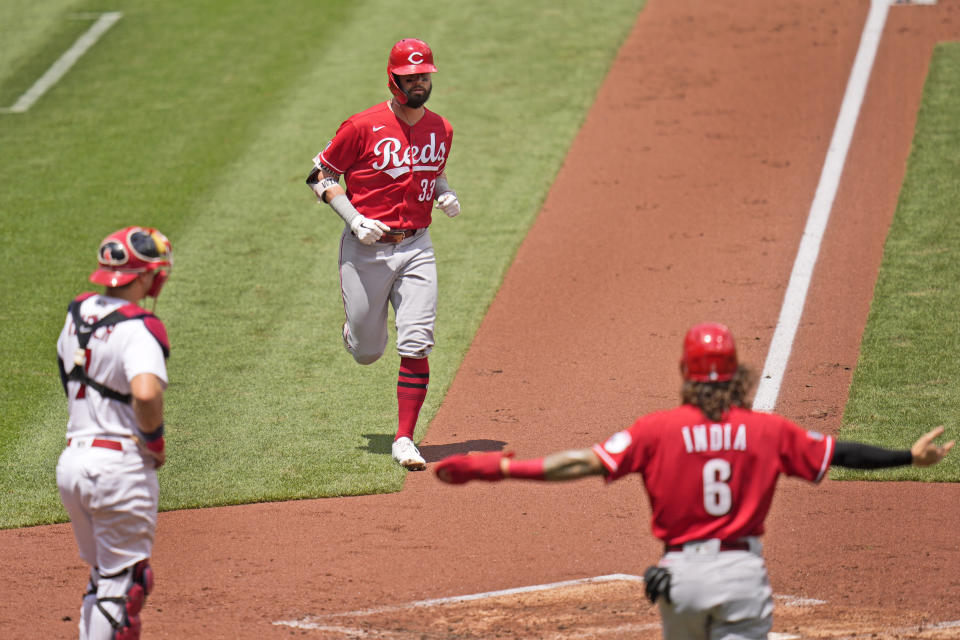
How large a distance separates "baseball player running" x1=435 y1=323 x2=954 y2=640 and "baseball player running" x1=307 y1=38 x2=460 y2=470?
10.8 feet

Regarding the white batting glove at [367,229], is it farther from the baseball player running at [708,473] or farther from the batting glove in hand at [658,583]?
the batting glove in hand at [658,583]

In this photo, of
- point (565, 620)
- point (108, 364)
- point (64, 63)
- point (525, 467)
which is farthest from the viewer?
point (64, 63)

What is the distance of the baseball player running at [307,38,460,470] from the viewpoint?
742cm

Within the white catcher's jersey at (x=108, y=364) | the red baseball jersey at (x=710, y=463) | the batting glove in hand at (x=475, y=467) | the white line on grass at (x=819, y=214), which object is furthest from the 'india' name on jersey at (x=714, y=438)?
the white line on grass at (x=819, y=214)

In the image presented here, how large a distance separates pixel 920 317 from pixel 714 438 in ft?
19.9

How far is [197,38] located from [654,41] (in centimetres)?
595

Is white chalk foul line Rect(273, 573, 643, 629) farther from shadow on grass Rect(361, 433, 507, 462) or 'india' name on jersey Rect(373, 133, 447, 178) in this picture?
'india' name on jersey Rect(373, 133, 447, 178)

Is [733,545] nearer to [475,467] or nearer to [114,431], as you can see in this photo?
[475,467]

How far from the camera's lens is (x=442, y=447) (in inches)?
314

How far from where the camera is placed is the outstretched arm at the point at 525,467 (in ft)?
14.1

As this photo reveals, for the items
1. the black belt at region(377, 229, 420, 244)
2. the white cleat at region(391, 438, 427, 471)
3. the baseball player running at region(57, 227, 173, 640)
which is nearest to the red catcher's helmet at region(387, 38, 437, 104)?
the black belt at region(377, 229, 420, 244)

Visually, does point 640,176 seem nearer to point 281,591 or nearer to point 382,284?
point 382,284

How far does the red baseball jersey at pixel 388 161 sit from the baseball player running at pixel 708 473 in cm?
344

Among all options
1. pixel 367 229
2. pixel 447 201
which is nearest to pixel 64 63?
pixel 447 201
